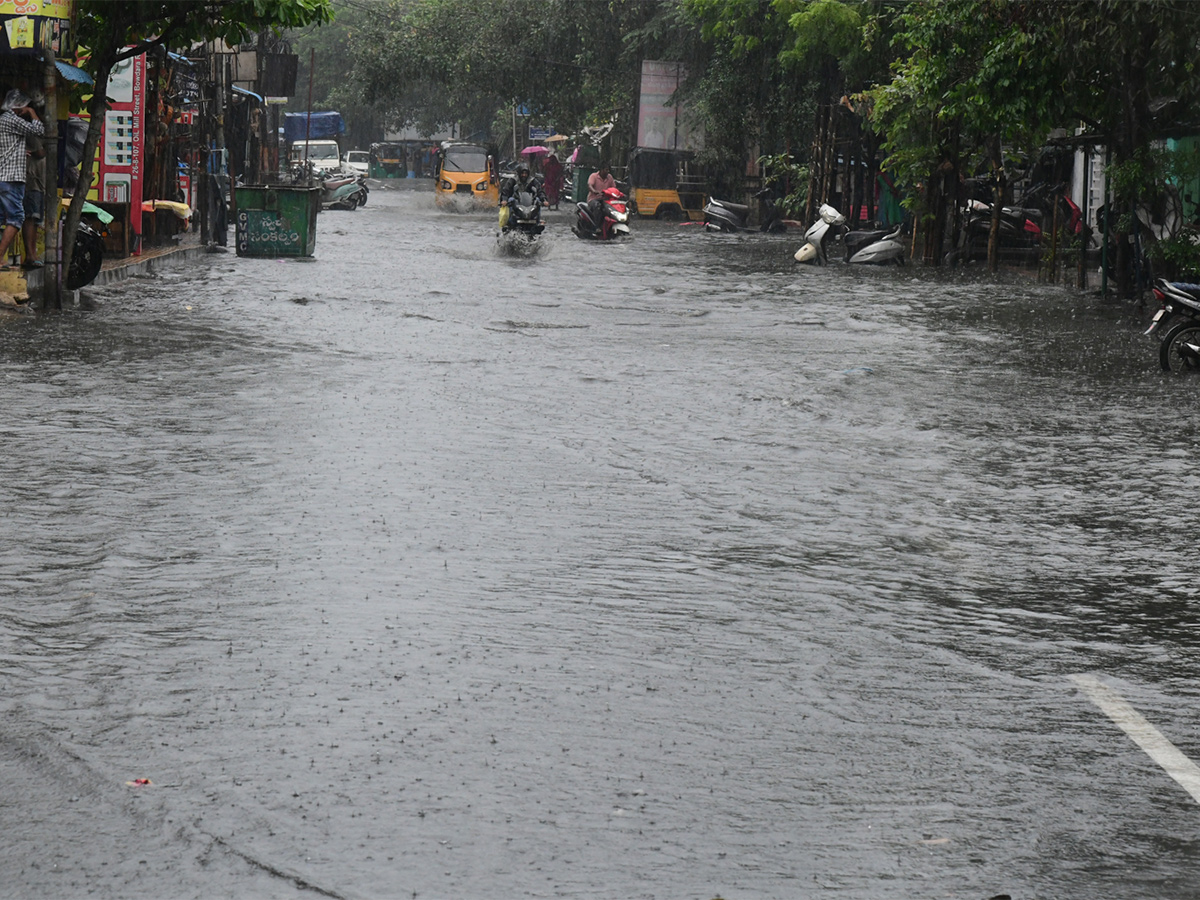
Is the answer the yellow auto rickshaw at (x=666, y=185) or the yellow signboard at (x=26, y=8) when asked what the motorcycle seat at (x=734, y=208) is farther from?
the yellow signboard at (x=26, y=8)

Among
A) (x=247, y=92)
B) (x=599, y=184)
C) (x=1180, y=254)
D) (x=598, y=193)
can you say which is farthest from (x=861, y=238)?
(x=247, y=92)

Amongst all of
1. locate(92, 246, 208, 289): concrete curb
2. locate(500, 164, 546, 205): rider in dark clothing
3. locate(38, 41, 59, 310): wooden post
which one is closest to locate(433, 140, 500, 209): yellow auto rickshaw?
locate(500, 164, 546, 205): rider in dark clothing

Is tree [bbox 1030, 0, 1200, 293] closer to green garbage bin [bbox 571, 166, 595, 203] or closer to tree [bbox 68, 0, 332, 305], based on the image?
tree [bbox 68, 0, 332, 305]

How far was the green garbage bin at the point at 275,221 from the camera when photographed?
25906 mm

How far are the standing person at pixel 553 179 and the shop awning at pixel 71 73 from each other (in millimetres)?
41118

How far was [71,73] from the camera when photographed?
16.3 m

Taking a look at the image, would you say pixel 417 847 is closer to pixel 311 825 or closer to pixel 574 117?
pixel 311 825

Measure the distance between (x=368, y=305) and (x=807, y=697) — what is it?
1341cm

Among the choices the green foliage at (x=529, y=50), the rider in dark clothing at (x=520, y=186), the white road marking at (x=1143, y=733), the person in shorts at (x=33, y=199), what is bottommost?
the white road marking at (x=1143, y=733)

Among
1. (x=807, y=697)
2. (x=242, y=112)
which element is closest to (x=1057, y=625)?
(x=807, y=697)

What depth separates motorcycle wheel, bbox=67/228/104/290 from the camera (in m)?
17.5

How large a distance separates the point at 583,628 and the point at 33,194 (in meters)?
11.7

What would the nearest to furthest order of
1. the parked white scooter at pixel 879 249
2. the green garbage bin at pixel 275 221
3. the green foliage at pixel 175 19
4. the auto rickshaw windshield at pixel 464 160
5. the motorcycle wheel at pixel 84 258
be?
1. the green foliage at pixel 175 19
2. the motorcycle wheel at pixel 84 258
3. the green garbage bin at pixel 275 221
4. the parked white scooter at pixel 879 249
5. the auto rickshaw windshield at pixel 464 160

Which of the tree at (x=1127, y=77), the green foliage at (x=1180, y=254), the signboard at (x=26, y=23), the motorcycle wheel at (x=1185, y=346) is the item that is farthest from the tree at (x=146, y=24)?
the green foliage at (x=1180, y=254)
